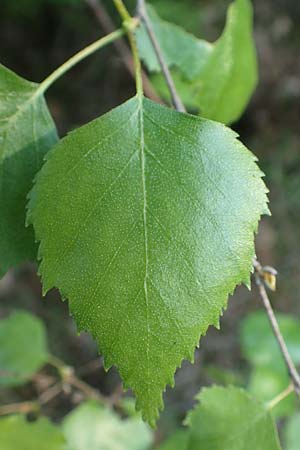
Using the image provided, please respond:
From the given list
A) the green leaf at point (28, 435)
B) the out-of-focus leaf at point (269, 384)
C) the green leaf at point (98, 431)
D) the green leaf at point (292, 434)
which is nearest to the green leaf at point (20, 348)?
the green leaf at point (98, 431)

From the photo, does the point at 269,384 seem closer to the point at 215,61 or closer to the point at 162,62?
the point at 215,61

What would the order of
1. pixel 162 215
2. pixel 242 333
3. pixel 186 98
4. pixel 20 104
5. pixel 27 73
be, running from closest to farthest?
pixel 162 215, pixel 20 104, pixel 186 98, pixel 242 333, pixel 27 73

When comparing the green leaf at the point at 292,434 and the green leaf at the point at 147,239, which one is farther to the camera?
the green leaf at the point at 292,434

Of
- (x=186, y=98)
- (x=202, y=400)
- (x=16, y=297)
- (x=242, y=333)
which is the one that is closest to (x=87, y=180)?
(x=202, y=400)

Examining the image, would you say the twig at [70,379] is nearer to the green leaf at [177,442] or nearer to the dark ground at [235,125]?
the green leaf at [177,442]

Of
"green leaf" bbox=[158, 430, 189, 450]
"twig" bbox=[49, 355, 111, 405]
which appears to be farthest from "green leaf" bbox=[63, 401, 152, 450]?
"green leaf" bbox=[158, 430, 189, 450]

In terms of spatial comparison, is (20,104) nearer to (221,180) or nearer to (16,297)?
(221,180)

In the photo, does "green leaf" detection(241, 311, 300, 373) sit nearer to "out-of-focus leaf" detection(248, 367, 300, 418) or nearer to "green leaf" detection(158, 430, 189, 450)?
"out-of-focus leaf" detection(248, 367, 300, 418)
